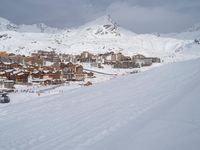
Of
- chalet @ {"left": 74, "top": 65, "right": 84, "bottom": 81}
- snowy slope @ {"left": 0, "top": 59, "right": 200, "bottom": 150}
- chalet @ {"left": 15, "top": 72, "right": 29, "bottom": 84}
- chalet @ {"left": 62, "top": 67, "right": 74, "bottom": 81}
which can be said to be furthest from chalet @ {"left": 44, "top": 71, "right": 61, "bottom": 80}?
snowy slope @ {"left": 0, "top": 59, "right": 200, "bottom": 150}

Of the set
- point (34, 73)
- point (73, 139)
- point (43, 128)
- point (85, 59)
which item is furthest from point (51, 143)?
point (85, 59)

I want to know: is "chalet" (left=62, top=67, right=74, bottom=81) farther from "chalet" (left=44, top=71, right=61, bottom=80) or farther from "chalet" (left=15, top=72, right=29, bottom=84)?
"chalet" (left=15, top=72, right=29, bottom=84)

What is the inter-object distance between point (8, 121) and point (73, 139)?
17.0ft

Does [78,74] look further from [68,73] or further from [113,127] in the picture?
[113,127]

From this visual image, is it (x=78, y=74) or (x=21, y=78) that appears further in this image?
(x=78, y=74)

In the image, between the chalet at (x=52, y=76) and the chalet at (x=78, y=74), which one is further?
the chalet at (x=78, y=74)

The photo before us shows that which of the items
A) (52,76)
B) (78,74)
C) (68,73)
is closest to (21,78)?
(52,76)

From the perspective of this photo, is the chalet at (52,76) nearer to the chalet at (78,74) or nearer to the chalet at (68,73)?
the chalet at (68,73)

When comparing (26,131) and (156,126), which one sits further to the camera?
(26,131)

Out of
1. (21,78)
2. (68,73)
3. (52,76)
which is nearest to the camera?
(21,78)

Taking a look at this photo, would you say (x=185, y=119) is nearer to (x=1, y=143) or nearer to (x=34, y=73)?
(x=1, y=143)

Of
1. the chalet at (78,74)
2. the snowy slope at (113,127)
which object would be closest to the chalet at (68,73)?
the chalet at (78,74)

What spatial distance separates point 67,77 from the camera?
336ft

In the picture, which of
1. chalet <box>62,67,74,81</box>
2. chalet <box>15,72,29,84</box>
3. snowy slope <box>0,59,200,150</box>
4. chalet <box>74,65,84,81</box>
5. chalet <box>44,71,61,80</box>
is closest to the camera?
snowy slope <box>0,59,200,150</box>
